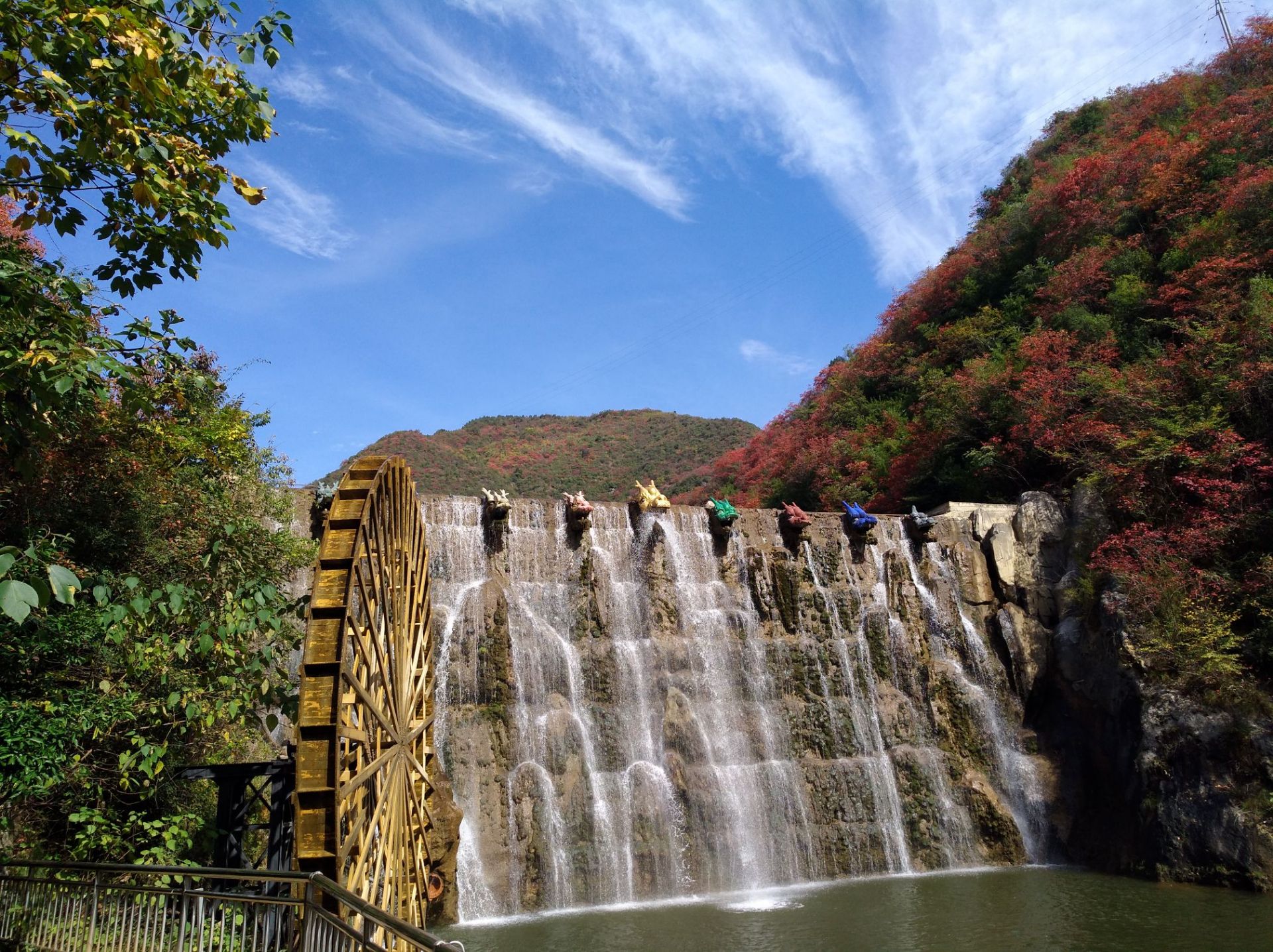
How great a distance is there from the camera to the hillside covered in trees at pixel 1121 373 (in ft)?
56.7

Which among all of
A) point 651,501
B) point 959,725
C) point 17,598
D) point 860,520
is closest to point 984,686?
point 959,725

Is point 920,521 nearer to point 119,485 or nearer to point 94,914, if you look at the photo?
point 119,485

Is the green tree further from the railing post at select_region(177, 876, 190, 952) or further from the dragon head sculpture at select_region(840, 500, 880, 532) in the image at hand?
the dragon head sculpture at select_region(840, 500, 880, 532)

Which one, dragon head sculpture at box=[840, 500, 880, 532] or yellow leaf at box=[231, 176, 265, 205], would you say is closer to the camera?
yellow leaf at box=[231, 176, 265, 205]

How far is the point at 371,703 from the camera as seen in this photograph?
8.08m

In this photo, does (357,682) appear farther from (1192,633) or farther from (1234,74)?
(1234,74)

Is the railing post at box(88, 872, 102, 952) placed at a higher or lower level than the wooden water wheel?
lower

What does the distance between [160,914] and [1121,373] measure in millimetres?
22841

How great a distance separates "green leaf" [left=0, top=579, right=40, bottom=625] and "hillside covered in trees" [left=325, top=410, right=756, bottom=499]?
42.7 meters

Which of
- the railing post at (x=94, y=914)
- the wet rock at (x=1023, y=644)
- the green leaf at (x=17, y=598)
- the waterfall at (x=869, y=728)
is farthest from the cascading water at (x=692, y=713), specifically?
the green leaf at (x=17, y=598)

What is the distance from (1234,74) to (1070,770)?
25.4 meters

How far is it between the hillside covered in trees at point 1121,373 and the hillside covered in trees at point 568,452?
17432 mm

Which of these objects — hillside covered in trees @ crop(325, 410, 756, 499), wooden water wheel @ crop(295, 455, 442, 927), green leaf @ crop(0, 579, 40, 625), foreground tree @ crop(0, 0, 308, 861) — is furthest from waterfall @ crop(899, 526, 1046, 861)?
hillside covered in trees @ crop(325, 410, 756, 499)

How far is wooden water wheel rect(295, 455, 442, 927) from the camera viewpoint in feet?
21.5
